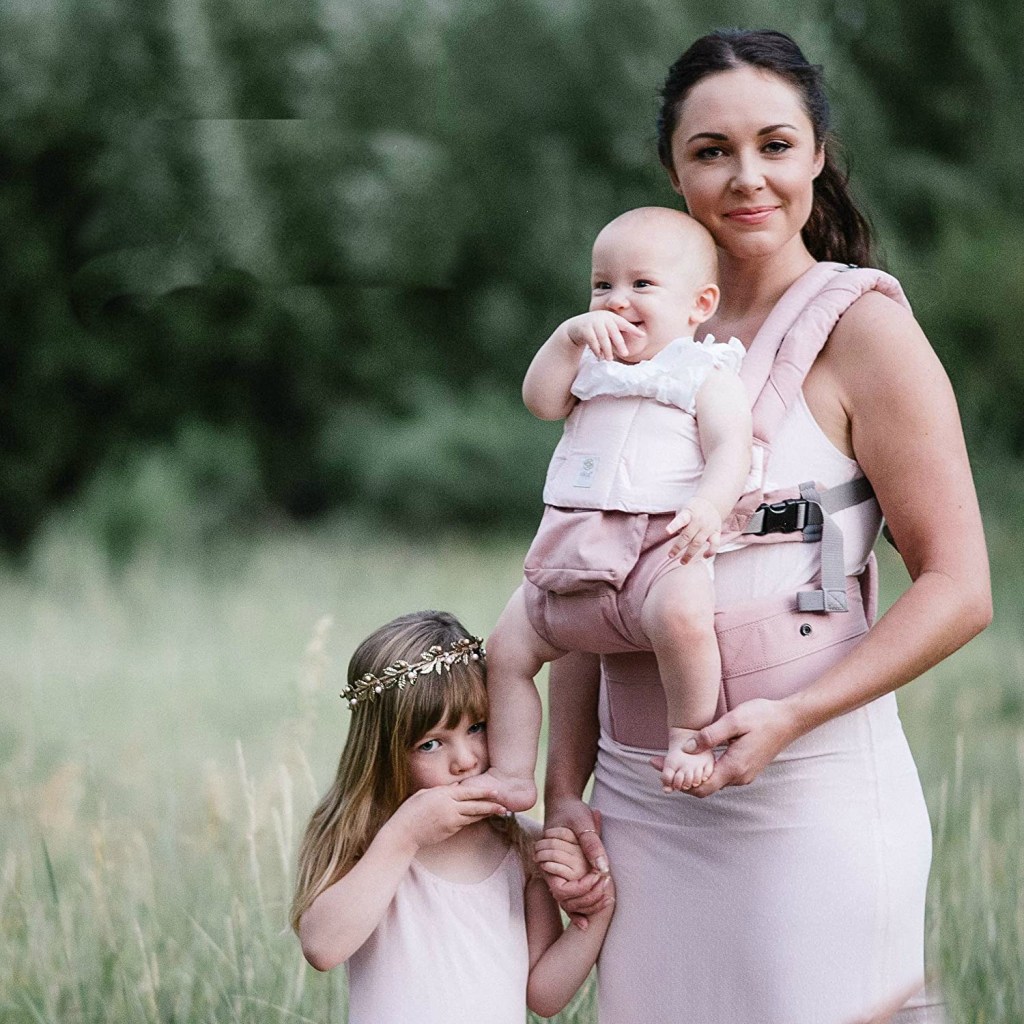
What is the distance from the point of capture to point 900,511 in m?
2.16

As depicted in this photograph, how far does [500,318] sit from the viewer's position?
14.3m

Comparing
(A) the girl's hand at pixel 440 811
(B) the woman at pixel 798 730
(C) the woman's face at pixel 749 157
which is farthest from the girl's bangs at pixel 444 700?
(C) the woman's face at pixel 749 157

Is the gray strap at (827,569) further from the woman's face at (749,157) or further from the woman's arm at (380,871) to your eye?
the woman's arm at (380,871)

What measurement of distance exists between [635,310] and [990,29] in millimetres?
10368

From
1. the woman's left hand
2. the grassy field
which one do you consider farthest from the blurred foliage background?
the woman's left hand

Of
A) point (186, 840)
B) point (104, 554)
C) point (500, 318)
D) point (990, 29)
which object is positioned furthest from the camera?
point (500, 318)


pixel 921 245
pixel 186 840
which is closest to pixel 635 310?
pixel 186 840

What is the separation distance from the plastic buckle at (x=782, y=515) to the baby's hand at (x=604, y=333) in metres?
0.31

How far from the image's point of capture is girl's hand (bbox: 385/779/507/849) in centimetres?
225

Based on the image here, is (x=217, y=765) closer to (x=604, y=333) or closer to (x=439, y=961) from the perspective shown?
(x=439, y=961)

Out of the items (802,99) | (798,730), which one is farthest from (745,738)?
(802,99)

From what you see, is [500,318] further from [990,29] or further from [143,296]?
[990,29]

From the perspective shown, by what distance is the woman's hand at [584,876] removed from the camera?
7.54ft

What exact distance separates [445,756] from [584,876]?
28cm
